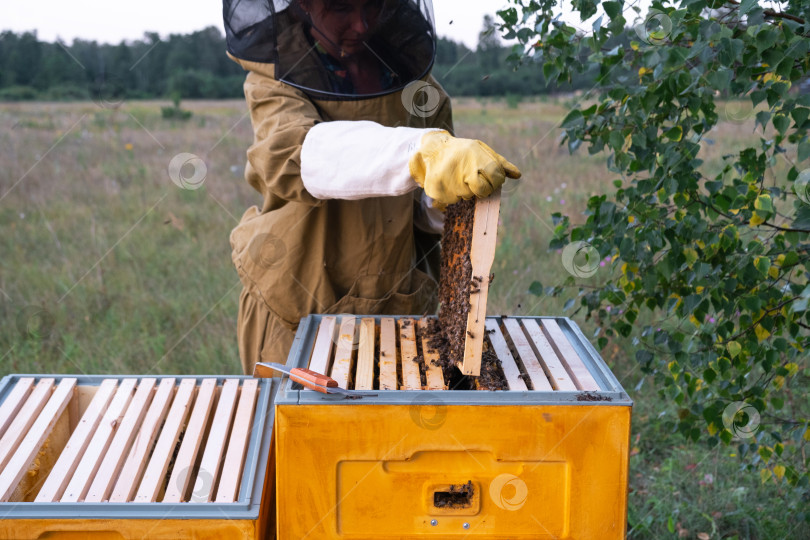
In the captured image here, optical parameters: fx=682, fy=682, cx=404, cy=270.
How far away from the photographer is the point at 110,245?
18.1 ft

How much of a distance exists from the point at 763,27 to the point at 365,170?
105 centimetres

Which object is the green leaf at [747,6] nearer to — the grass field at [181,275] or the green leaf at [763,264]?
the grass field at [181,275]

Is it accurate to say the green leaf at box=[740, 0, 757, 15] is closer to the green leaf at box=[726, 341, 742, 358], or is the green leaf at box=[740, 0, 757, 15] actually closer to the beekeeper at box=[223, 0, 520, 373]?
the beekeeper at box=[223, 0, 520, 373]

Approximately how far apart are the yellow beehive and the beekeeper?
0.49 metres

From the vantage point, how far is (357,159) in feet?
5.70

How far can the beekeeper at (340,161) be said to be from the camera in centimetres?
171

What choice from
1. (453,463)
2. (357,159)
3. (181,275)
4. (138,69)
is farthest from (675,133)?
(138,69)

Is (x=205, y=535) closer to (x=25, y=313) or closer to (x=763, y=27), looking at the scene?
(x=763, y=27)

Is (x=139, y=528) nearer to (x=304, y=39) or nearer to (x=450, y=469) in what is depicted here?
(x=450, y=469)

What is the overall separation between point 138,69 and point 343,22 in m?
9.73

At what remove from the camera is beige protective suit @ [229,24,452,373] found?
7.24 feet

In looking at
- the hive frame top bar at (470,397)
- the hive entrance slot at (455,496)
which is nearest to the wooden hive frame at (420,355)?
the hive frame top bar at (470,397)

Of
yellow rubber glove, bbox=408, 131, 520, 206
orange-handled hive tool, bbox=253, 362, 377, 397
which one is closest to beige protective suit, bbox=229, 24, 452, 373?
yellow rubber glove, bbox=408, 131, 520, 206

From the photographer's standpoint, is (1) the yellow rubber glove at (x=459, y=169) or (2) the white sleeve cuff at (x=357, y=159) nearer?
(1) the yellow rubber glove at (x=459, y=169)
